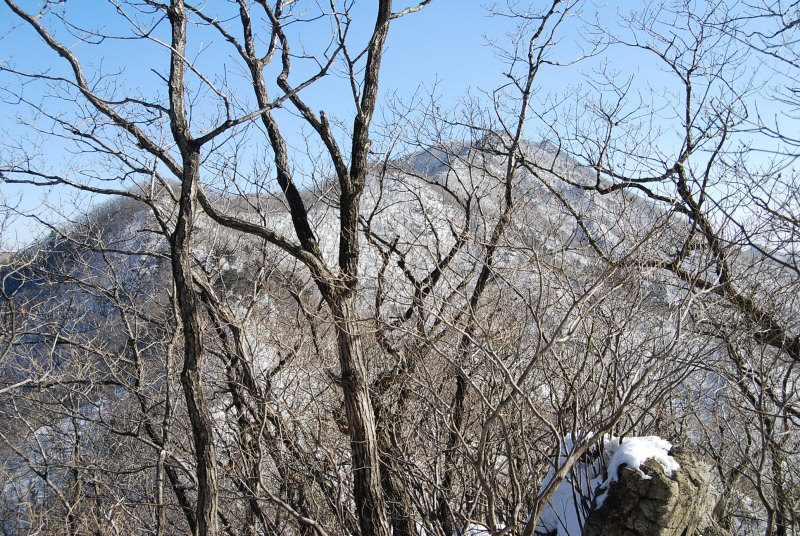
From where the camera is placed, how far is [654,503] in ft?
11.9

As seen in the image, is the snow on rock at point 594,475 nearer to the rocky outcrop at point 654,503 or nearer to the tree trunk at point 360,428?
the rocky outcrop at point 654,503

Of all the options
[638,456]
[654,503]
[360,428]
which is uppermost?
[638,456]

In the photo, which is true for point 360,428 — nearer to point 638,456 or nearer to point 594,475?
point 594,475

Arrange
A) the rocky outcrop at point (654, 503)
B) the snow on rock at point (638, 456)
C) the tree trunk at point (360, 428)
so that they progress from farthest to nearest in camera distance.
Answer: the tree trunk at point (360, 428), the snow on rock at point (638, 456), the rocky outcrop at point (654, 503)

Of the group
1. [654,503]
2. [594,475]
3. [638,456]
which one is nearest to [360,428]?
[594,475]

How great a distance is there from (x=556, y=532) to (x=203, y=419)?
2998 millimetres

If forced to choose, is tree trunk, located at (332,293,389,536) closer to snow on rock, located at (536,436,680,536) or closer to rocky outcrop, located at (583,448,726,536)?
snow on rock, located at (536,436,680,536)

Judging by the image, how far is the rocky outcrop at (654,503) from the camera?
11.9 ft

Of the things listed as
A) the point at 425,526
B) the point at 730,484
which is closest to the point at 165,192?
the point at 425,526

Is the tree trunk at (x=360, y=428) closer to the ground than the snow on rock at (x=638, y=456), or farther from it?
closer to the ground

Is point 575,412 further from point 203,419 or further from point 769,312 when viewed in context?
point 769,312

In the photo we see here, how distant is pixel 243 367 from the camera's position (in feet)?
25.8

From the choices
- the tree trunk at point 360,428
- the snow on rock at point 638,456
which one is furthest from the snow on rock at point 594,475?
the tree trunk at point 360,428

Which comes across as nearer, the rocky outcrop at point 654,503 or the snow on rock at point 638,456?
the rocky outcrop at point 654,503
